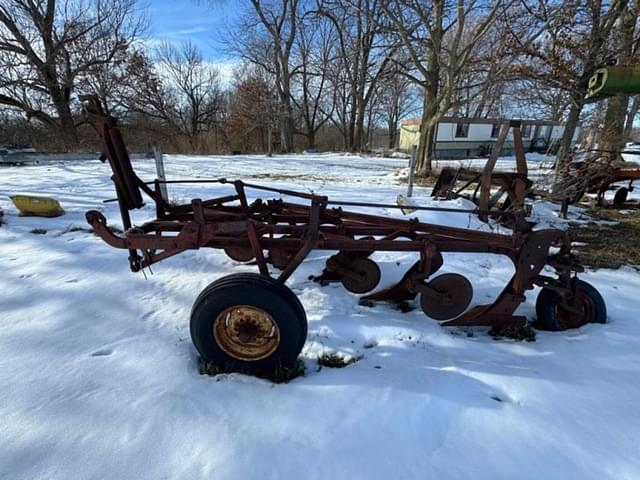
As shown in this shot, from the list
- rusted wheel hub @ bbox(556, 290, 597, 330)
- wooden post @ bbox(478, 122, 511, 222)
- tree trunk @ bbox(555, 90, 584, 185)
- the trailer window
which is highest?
the trailer window

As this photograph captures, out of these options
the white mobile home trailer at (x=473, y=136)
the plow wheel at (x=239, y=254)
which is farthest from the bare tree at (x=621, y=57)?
the white mobile home trailer at (x=473, y=136)

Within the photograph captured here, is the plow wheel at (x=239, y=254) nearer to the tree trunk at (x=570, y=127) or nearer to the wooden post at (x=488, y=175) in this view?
the wooden post at (x=488, y=175)

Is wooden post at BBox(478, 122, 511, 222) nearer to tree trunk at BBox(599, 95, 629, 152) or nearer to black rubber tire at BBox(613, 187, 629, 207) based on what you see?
black rubber tire at BBox(613, 187, 629, 207)

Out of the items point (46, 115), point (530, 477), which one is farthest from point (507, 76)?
point (46, 115)

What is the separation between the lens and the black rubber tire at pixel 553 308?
2.78 m

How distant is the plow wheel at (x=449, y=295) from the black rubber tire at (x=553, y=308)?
26.2 inches

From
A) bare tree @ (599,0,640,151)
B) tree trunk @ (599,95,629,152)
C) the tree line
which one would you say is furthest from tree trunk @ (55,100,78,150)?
tree trunk @ (599,95,629,152)

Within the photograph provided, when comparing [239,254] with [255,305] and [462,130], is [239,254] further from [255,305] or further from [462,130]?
[462,130]

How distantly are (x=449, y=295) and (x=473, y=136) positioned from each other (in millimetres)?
29436

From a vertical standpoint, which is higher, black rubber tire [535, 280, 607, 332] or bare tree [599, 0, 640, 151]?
bare tree [599, 0, 640, 151]

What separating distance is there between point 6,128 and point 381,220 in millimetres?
27015

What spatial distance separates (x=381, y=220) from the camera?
2949 millimetres

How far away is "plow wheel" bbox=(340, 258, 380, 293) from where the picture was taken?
120 inches

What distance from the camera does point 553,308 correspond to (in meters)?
Result: 2.79
